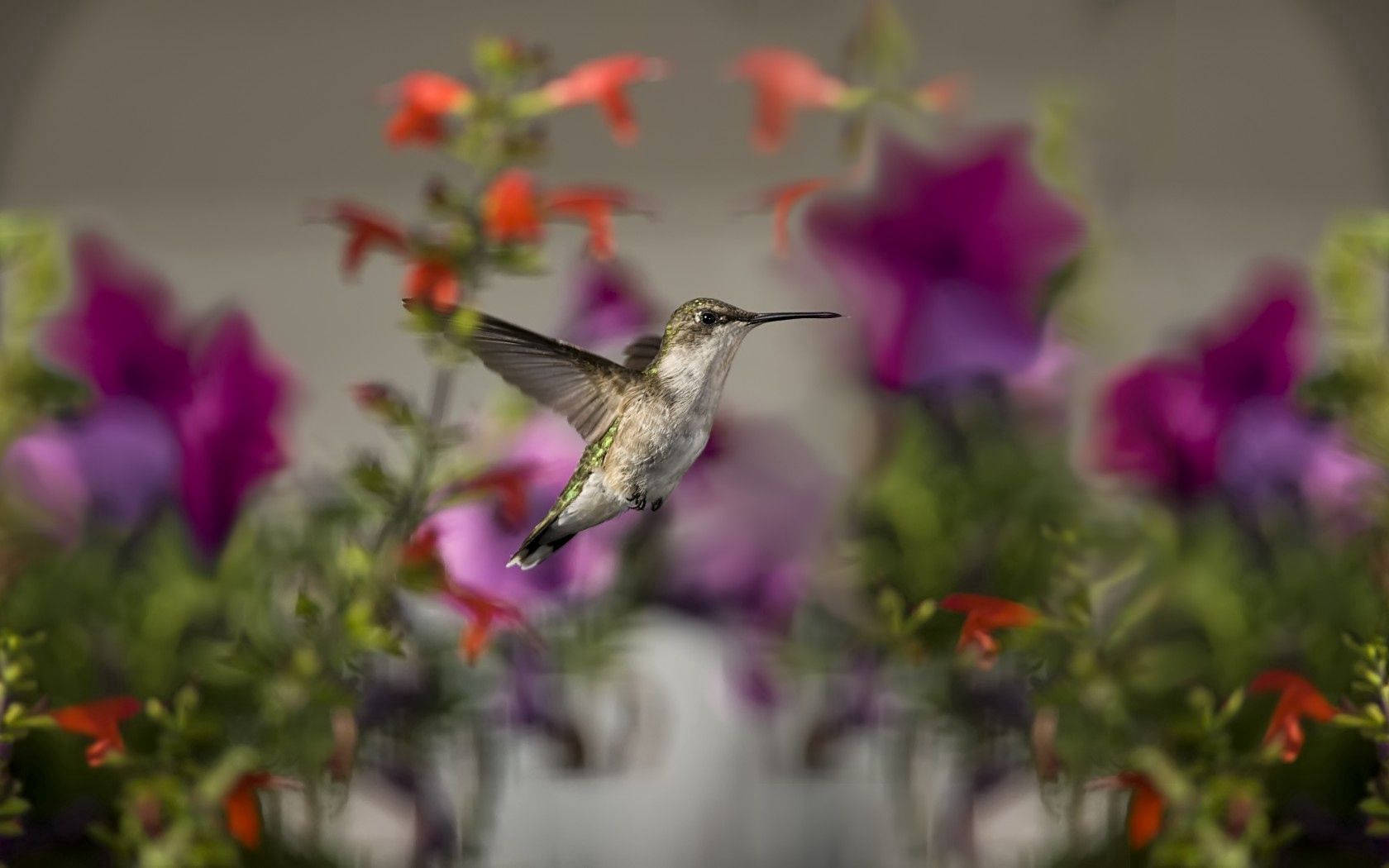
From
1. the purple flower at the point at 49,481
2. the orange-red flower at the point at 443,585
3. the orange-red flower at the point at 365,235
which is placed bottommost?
the purple flower at the point at 49,481

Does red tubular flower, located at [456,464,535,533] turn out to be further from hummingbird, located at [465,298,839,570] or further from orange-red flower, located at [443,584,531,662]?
hummingbird, located at [465,298,839,570]

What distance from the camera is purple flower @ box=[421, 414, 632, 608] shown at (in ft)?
1.68

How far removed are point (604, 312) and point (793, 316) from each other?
1.06ft

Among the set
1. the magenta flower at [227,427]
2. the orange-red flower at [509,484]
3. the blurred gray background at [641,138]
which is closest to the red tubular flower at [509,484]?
the orange-red flower at [509,484]

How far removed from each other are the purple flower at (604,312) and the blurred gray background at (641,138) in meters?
0.36

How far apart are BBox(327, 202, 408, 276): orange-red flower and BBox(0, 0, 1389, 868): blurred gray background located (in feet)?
1.50

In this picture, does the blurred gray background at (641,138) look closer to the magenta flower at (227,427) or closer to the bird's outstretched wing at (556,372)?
the magenta flower at (227,427)

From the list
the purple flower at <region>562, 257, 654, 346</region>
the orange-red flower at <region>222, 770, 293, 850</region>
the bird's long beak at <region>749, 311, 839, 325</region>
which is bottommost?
the orange-red flower at <region>222, 770, 293, 850</region>

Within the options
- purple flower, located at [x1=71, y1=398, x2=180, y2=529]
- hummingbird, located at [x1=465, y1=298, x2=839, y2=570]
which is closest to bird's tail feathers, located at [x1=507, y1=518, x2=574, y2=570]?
hummingbird, located at [x1=465, y1=298, x2=839, y2=570]

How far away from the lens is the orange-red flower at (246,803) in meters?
0.47

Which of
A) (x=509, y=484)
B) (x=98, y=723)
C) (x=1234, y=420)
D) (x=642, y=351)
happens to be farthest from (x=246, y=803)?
(x=1234, y=420)

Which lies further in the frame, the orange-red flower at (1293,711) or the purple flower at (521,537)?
the purple flower at (521,537)

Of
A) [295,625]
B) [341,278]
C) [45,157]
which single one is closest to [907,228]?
[295,625]

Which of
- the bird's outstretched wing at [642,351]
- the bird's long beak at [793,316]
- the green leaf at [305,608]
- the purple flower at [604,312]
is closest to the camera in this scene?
the bird's long beak at [793,316]
